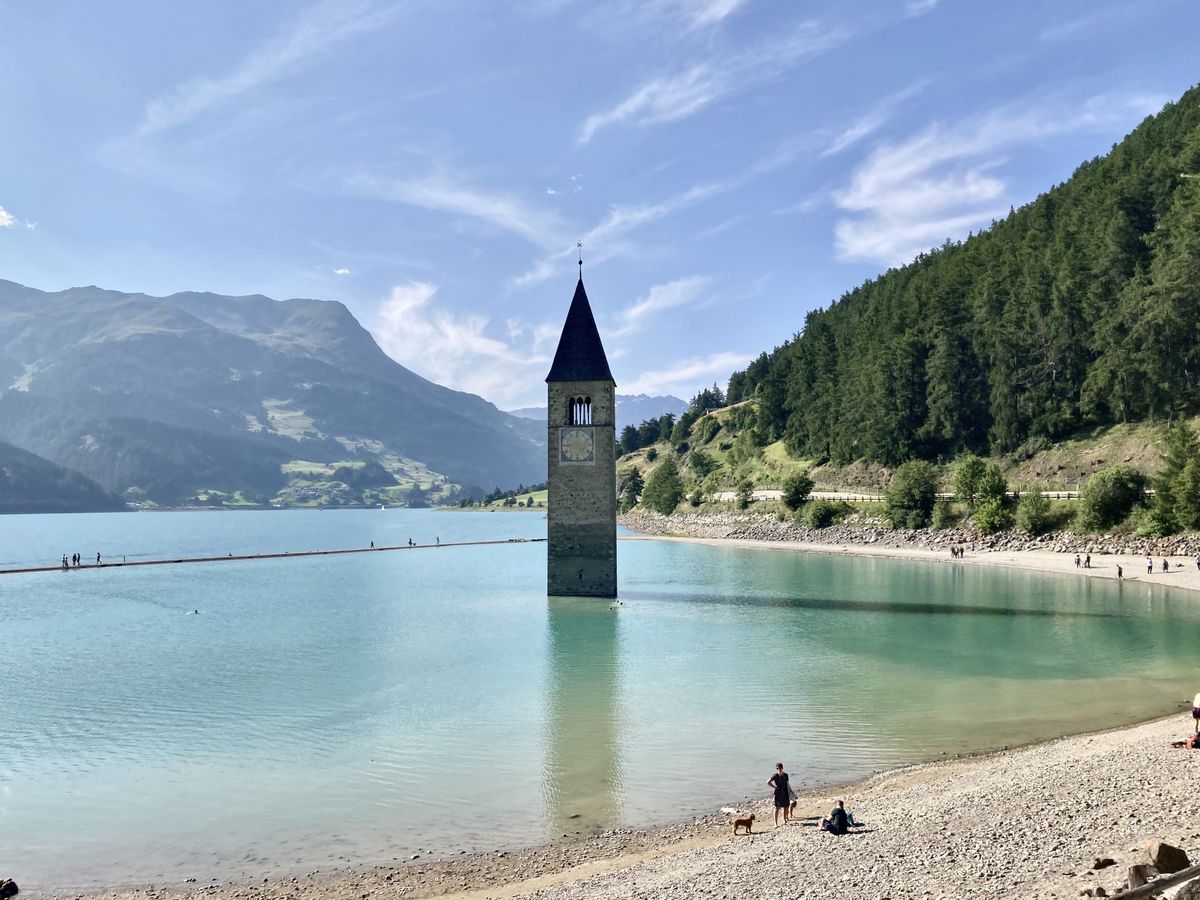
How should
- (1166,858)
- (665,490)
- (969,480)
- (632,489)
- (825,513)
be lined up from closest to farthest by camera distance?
1. (1166,858)
2. (969,480)
3. (825,513)
4. (665,490)
5. (632,489)

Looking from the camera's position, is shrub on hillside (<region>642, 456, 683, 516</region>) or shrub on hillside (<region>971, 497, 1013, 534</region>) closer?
shrub on hillside (<region>971, 497, 1013, 534</region>)

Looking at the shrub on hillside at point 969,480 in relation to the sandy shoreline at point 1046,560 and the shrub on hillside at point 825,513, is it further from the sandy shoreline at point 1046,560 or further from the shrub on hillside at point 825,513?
the shrub on hillside at point 825,513

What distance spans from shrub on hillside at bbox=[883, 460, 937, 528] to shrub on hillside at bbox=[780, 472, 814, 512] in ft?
57.8

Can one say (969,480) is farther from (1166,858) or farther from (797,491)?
(1166,858)

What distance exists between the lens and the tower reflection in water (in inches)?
752

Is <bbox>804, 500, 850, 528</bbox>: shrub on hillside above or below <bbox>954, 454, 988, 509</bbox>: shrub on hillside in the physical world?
below

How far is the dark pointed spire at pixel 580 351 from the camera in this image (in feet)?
173

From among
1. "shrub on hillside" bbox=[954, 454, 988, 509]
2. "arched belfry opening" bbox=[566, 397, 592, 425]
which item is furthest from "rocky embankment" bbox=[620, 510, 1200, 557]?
"arched belfry opening" bbox=[566, 397, 592, 425]

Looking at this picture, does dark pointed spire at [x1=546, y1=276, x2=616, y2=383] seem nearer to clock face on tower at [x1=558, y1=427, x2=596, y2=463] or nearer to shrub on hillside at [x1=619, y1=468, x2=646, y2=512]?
clock face on tower at [x1=558, y1=427, x2=596, y2=463]

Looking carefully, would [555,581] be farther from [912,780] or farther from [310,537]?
[310,537]

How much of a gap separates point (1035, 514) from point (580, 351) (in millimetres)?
48060

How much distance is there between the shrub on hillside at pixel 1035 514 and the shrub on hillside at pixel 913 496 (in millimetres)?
14588

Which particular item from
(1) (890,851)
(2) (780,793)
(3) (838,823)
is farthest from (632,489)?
(1) (890,851)

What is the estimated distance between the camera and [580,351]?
176ft
